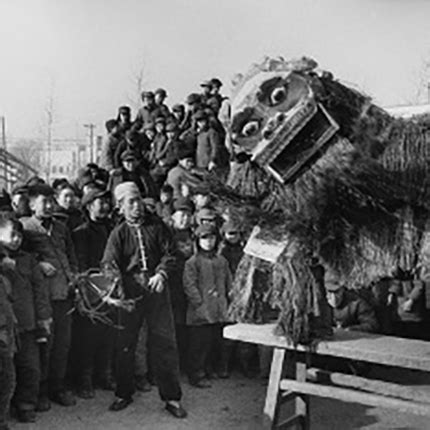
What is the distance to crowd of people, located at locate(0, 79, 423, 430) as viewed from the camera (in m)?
5.29

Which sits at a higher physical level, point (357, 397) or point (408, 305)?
point (408, 305)

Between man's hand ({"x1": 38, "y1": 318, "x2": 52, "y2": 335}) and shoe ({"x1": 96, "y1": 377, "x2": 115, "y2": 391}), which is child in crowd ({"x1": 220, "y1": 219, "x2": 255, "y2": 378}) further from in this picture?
man's hand ({"x1": 38, "y1": 318, "x2": 52, "y2": 335})

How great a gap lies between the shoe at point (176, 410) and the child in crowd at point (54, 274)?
2.56ft

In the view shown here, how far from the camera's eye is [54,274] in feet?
18.1

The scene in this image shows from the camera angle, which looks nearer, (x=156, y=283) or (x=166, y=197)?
(x=156, y=283)

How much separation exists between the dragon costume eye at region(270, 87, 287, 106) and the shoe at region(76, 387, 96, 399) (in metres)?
3.83

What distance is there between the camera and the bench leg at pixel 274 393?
4.19 metres

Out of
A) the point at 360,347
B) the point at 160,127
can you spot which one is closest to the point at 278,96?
the point at 360,347

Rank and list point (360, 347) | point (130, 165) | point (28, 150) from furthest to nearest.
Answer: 1. point (28, 150)
2. point (130, 165)
3. point (360, 347)

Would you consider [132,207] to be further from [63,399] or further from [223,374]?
[223,374]

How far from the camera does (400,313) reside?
23.2 feet

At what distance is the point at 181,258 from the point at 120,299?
1.30 m

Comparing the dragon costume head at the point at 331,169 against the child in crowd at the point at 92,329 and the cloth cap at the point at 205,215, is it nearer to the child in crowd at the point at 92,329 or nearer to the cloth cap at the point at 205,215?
the child in crowd at the point at 92,329

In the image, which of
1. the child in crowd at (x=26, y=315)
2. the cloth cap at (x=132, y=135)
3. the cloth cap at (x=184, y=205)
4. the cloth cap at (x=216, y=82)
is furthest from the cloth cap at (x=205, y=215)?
the cloth cap at (x=216, y=82)
